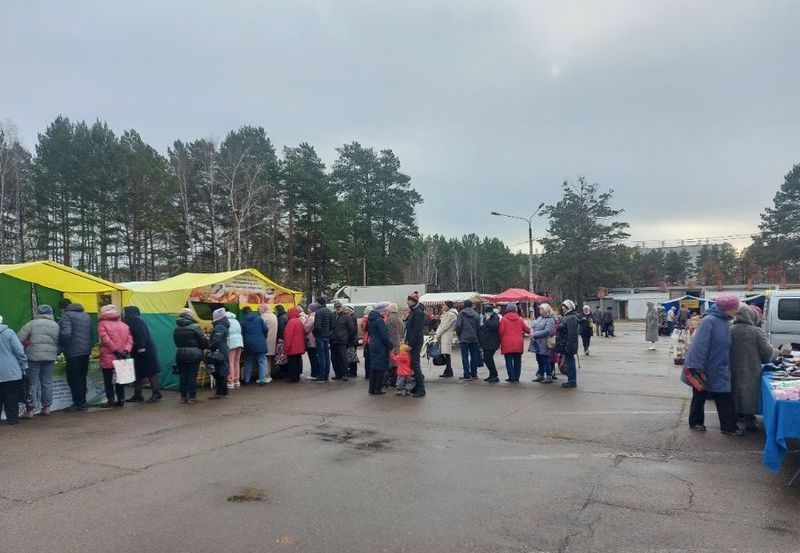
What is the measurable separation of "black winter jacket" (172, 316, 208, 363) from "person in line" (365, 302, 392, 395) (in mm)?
3145

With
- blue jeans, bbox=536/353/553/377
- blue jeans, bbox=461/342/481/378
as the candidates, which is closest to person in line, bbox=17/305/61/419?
blue jeans, bbox=461/342/481/378

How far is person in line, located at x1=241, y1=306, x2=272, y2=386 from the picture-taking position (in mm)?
11391

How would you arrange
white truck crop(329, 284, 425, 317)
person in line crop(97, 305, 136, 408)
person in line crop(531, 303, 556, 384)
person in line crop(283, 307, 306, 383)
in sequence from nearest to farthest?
person in line crop(97, 305, 136, 408), person in line crop(531, 303, 556, 384), person in line crop(283, 307, 306, 383), white truck crop(329, 284, 425, 317)

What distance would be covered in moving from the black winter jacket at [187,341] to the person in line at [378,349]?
315cm

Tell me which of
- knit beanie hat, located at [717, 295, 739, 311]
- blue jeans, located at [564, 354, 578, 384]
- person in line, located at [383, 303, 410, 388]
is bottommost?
blue jeans, located at [564, 354, 578, 384]

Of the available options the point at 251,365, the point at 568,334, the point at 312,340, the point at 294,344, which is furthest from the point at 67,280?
the point at 568,334

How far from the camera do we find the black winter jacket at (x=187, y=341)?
9.20 meters

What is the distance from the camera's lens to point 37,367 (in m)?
8.41

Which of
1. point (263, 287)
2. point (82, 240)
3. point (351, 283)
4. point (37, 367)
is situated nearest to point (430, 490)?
point (37, 367)

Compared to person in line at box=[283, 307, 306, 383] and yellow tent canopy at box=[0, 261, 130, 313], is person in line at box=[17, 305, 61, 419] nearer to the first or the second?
yellow tent canopy at box=[0, 261, 130, 313]

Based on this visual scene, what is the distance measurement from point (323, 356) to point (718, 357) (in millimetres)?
8047

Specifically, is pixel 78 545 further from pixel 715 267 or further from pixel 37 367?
pixel 715 267

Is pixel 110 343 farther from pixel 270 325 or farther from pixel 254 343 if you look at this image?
pixel 270 325

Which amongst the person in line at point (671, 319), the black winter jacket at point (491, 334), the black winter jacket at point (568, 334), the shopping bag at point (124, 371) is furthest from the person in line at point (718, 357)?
the person in line at point (671, 319)
